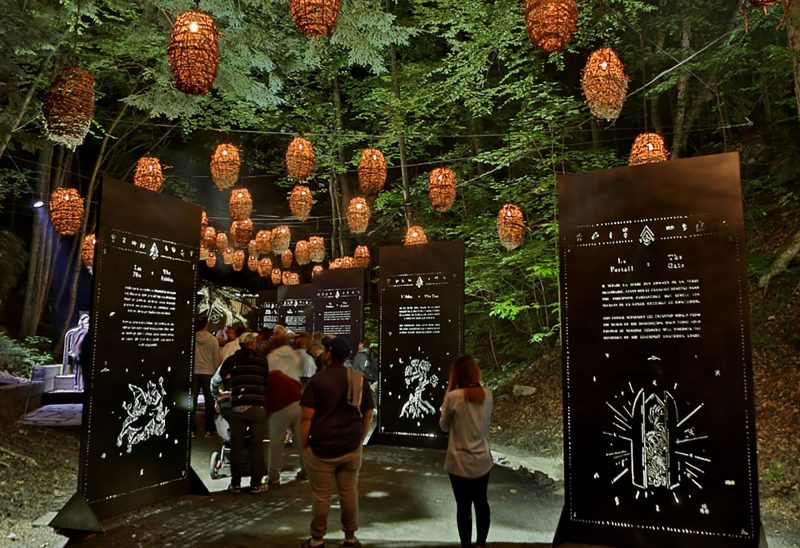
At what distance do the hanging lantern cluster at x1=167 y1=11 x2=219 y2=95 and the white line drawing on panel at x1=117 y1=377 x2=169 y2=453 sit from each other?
3.44 m

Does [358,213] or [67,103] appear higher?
[67,103]

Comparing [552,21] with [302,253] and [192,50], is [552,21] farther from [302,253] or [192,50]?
[302,253]

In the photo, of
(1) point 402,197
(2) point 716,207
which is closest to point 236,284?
(1) point 402,197

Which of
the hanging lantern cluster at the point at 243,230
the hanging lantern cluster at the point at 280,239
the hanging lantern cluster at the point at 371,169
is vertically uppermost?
the hanging lantern cluster at the point at 371,169

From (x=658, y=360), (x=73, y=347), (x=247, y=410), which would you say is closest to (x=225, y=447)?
(x=247, y=410)

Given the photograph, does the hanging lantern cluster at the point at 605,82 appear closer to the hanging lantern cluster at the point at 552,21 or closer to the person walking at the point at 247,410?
the hanging lantern cluster at the point at 552,21

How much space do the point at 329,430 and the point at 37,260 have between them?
20.7 m

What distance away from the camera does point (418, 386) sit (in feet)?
32.8

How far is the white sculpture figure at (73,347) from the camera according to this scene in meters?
14.8

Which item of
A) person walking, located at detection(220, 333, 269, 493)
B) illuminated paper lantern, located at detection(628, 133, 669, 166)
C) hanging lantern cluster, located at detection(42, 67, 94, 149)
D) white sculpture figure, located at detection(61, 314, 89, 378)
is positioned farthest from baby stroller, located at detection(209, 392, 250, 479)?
white sculpture figure, located at detection(61, 314, 89, 378)

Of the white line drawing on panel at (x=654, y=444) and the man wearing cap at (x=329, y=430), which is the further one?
the man wearing cap at (x=329, y=430)

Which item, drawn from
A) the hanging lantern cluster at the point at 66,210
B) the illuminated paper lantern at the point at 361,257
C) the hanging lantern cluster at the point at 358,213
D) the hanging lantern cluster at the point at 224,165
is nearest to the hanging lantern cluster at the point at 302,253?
the illuminated paper lantern at the point at 361,257

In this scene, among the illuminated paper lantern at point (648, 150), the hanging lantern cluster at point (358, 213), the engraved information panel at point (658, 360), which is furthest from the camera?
the hanging lantern cluster at point (358, 213)

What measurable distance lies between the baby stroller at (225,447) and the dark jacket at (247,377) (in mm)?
583
